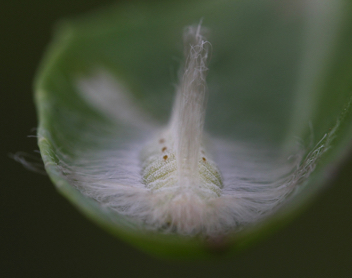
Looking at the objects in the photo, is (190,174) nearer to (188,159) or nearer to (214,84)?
(188,159)

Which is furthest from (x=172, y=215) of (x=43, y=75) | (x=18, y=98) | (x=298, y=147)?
(x=18, y=98)

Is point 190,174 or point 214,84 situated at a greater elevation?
point 214,84

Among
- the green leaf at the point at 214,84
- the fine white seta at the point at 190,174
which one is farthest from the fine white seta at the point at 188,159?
the green leaf at the point at 214,84

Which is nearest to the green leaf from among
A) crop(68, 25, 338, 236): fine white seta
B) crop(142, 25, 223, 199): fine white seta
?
crop(68, 25, 338, 236): fine white seta

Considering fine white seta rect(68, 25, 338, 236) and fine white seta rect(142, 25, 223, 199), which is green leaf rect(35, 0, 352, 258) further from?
fine white seta rect(142, 25, 223, 199)

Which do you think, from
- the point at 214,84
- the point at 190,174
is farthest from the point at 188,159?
the point at 214,84

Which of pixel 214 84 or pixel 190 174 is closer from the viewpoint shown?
pixel 190 174

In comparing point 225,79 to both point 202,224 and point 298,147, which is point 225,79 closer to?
point 298,147

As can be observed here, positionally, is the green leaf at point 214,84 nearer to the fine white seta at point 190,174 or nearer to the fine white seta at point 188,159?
the fine white seta at point 190,174
